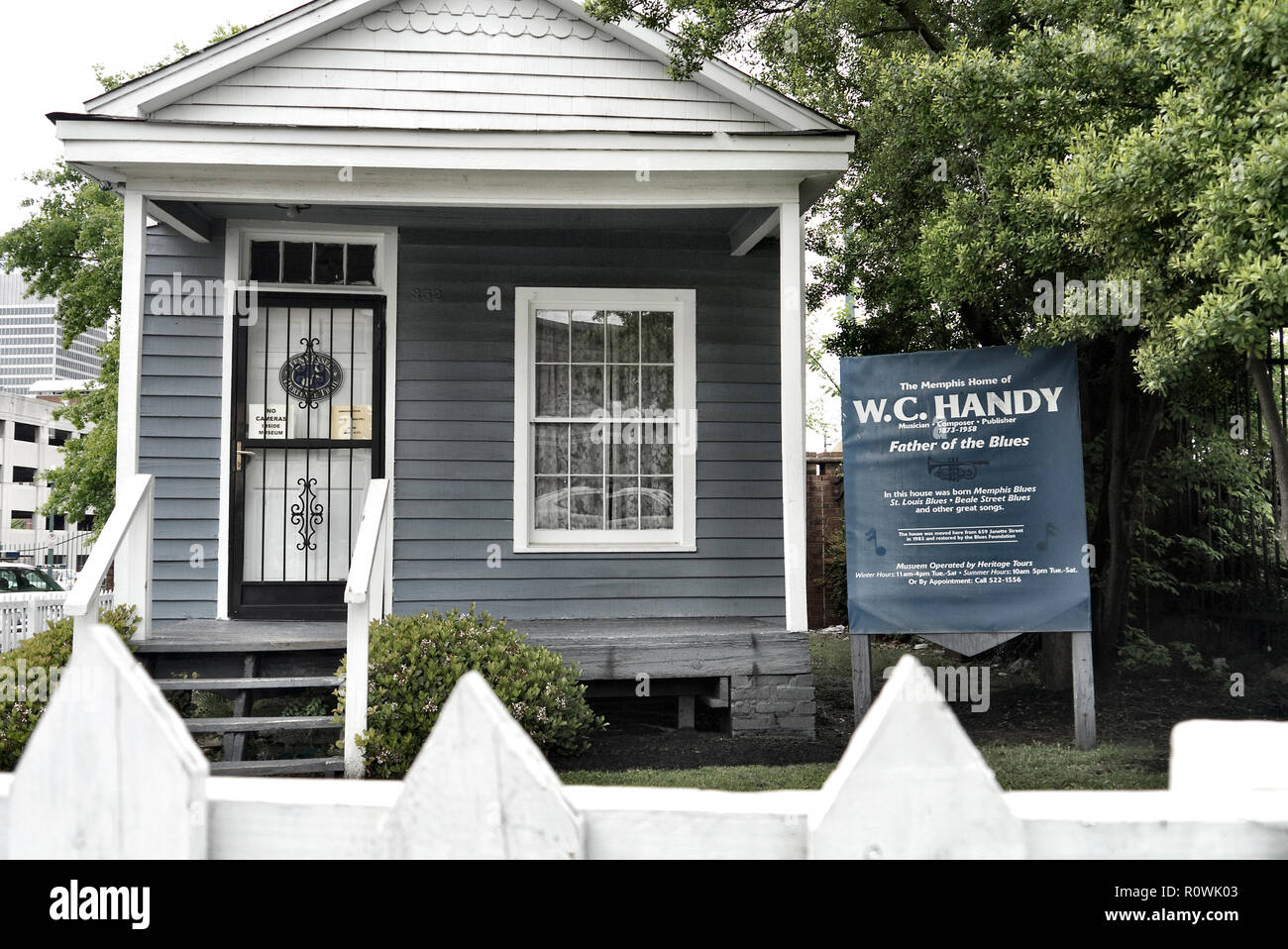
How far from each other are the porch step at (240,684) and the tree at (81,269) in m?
13.6

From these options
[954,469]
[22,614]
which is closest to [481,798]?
[954,469]

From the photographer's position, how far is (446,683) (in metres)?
5.20

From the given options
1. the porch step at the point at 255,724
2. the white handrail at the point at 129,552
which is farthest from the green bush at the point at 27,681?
the porch step at the point at 255,724

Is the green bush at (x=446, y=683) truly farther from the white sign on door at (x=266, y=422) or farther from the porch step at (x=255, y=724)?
the white sign on door at (x=266, y=422)

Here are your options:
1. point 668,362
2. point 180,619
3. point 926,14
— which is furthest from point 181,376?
point 926,14

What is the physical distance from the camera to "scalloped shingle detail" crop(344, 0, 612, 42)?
6715 mm

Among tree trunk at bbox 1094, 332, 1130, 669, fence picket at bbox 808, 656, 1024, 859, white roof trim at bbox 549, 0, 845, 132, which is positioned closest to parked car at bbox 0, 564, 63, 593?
white roof trim at bbox 549, 0, 845, 132

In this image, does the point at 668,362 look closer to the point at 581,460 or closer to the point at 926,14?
the point at 581,460

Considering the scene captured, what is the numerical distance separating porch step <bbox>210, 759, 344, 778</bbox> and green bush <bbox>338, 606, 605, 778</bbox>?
0.67 feet

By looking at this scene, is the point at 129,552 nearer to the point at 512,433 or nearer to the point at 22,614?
the point at 512,433

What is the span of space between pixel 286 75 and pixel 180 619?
3731 millimetres

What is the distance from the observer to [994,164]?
5.72 m

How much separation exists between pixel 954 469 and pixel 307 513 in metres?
4.44
